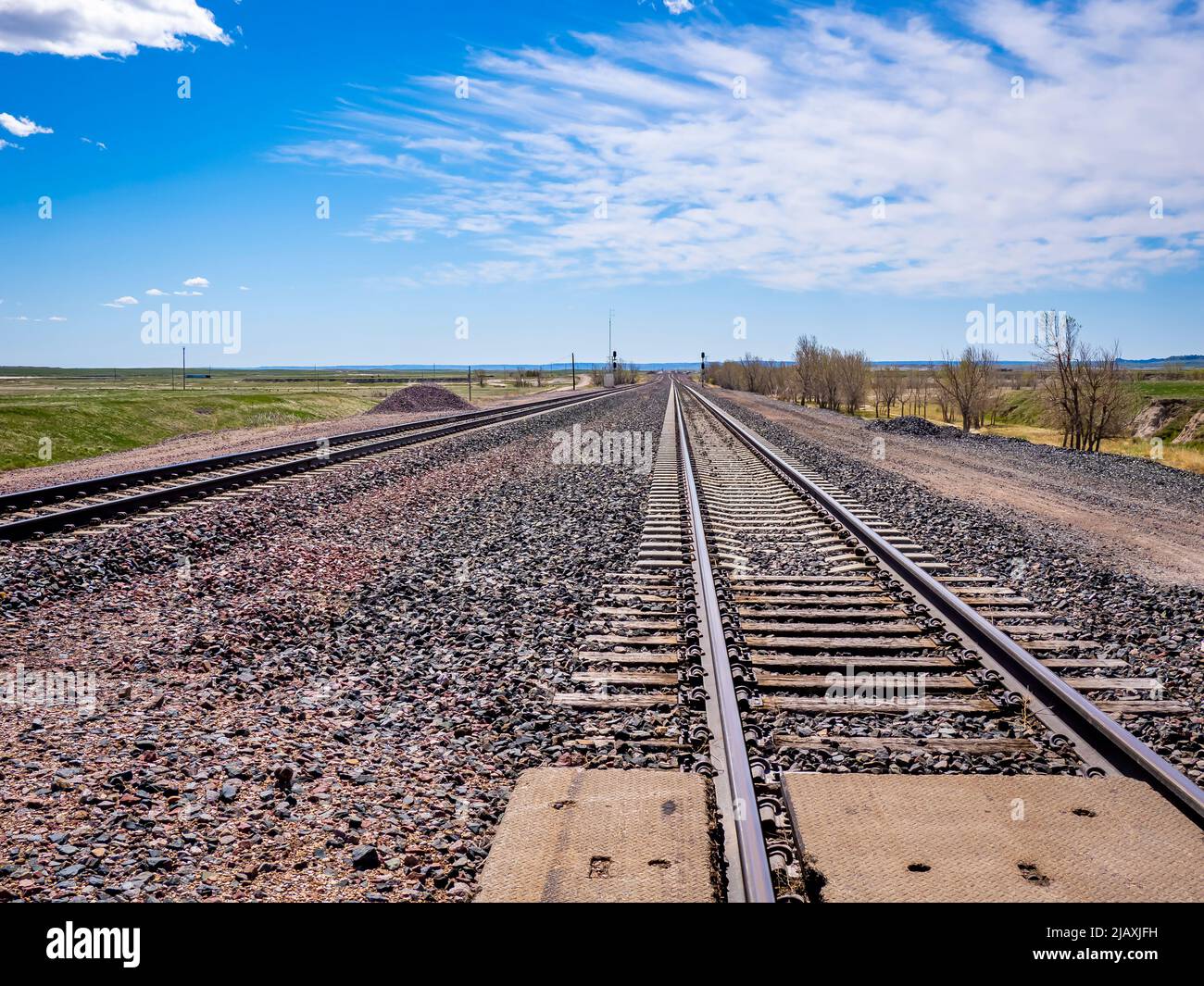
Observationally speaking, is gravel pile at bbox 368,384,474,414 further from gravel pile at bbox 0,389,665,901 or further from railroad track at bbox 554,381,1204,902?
railroad track at bbox 554,381,1204,902

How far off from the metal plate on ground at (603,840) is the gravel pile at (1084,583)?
1.29 meters

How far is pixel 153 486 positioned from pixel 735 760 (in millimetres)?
11703

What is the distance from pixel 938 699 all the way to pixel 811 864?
7.00 ft

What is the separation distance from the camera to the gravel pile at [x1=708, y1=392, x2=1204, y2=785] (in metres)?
4.84

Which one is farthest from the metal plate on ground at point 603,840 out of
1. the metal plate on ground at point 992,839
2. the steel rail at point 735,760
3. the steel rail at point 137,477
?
the steel rail at point 137,477

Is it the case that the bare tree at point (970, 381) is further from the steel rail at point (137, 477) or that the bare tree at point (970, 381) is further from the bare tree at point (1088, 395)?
the steel rail at point (137, 477)

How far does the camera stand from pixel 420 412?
38.2m

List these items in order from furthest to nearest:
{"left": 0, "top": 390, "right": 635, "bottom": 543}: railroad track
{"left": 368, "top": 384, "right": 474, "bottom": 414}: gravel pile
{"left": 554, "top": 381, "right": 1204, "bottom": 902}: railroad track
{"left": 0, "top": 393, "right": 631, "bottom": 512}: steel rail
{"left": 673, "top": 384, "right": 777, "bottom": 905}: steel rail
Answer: {"left": 368, "top": 384, "right": 474, "bottom": 414}: gravel pile < {"left": 0, "top": 393, "right": 631, "bottom": 512}: steel rail < {"left": 0, "top": 390, "right": 635, "bottom": 543}: railroad track < {"left": 554, "top": 381, "right": 1204, "bottom": 902}: railroad track < {"left": 673, "top": 384, "right": 777, "bottom": 905}: steel rail

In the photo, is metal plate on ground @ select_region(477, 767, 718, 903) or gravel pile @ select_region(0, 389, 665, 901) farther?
gravel pile @ select_region(0, 389, 665, 901)

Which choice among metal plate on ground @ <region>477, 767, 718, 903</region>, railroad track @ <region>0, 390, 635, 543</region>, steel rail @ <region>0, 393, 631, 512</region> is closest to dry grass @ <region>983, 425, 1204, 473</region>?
railroad track @ <region>0, 390, 635, 543</region>

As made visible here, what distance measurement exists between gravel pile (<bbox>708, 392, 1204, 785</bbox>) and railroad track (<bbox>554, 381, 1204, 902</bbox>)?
205mm

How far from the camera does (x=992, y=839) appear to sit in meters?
3.29
